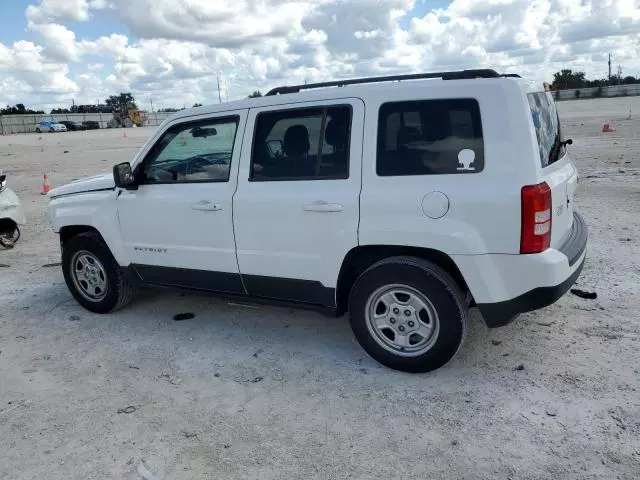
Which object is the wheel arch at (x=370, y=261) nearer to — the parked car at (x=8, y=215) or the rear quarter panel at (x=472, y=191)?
the rear quarter panel at (x=472, y=191)

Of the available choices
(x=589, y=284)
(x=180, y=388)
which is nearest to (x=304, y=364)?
(x=180, y=388)

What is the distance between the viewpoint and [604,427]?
3080 mm

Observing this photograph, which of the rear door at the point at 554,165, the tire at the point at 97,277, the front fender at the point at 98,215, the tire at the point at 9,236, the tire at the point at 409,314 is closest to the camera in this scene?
the rear door at the point at 554,165

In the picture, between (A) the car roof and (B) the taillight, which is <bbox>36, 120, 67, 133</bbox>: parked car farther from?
(B) the taillight

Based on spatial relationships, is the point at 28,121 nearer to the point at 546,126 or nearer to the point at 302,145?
the point at 302,145

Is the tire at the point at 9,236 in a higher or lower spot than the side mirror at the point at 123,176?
lower

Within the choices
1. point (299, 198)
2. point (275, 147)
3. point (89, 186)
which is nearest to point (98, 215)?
point (89, 186)

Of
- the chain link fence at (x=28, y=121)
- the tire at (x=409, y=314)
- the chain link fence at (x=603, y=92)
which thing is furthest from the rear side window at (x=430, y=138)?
the chain link fence at (x=603, y=92)

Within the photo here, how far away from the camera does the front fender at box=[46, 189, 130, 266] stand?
4.93 m

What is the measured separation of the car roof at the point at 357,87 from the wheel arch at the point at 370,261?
1065 millimetres

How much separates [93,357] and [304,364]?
173 cm

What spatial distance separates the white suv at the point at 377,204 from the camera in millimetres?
3340

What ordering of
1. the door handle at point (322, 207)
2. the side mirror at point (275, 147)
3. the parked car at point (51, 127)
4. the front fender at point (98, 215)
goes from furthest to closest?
the parked car at point (51, 127)
the front fender at point (98, 215)
the side mirror at point (275, 147)
the door handle at point (322, 207)

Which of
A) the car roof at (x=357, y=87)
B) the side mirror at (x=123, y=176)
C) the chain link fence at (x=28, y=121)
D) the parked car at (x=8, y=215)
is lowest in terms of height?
the parked car at (x=8, y=215)
